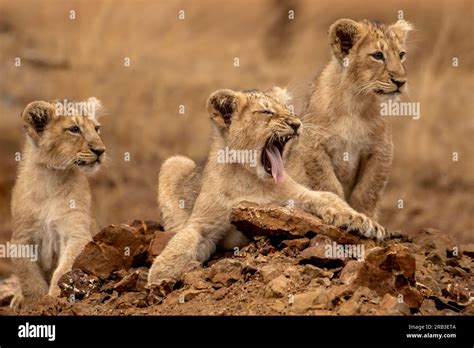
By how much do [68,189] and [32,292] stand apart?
113 cm

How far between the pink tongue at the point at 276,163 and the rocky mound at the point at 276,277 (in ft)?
1.30

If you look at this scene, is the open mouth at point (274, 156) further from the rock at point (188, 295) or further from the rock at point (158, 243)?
the rock at point (188, 295)

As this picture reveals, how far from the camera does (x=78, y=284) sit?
11.8 m

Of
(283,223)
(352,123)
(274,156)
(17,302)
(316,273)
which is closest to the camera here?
(316,273)

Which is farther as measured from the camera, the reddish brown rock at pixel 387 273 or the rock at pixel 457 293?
the rock at pixel 457 293

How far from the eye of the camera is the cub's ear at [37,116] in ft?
41.3

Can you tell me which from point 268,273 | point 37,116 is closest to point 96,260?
point 37,116

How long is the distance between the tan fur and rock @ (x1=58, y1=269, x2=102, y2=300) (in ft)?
8.21

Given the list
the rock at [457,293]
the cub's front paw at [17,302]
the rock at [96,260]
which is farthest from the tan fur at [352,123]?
the cub's front paw at [17,302]

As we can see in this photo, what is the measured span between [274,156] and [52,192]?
2.43 metres

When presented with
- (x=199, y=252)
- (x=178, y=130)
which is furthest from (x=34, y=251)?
(x=178, y=130)

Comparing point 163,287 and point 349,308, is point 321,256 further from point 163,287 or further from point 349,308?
point 163,287
